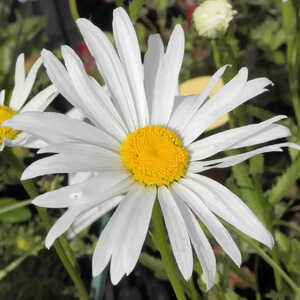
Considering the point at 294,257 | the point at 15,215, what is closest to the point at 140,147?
the point at 294,257

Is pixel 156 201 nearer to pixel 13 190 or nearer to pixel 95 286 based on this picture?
pixel 95 286

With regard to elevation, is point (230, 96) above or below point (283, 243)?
above

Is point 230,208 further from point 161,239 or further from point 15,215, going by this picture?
point 15,215

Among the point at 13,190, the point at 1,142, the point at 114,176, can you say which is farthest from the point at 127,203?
the point at 13,190

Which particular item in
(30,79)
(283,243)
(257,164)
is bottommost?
(283,243)

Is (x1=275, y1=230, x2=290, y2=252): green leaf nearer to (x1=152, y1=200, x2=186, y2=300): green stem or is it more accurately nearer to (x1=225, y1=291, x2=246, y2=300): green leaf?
(x1=225, y1=291, x2=246, y2=300): green leaf

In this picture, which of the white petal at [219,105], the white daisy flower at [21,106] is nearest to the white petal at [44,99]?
the white daisy flower at [21,106]

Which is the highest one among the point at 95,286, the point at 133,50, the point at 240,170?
the point at 133,50
